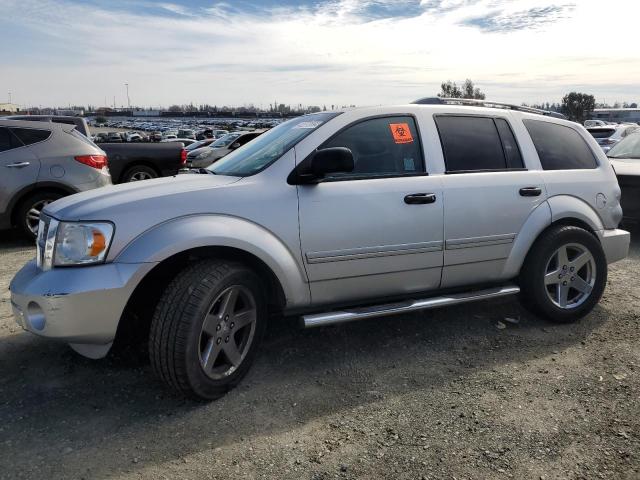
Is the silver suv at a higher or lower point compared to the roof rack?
lower

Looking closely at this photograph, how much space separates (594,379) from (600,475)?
3.40ft

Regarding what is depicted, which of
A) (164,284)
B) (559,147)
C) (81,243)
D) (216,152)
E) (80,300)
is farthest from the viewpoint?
(216,152)

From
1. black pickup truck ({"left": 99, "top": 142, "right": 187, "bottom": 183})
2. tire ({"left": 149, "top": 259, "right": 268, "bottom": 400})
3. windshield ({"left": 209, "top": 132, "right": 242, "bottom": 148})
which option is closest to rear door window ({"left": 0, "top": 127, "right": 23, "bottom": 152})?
black pickup truck ({"left": 99, "top": 142, "right": 187, "bottom": 183})

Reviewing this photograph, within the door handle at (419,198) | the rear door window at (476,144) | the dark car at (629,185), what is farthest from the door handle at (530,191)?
the dark car at (629,185)

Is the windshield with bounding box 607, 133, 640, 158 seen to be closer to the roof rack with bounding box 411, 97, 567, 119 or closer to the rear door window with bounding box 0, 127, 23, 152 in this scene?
the roof rack with bounding box 411, 97, 567, 119

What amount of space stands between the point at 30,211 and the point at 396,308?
5.52 m

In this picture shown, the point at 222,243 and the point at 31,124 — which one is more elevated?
the point at 31,124

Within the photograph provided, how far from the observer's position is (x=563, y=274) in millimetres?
4199

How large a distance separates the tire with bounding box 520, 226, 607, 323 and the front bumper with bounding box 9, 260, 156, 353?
2870 millimetres

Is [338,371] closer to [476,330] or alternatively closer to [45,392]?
[476,330]

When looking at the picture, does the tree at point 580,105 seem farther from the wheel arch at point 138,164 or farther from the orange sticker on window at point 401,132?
the orange sticker on window at point 401,132

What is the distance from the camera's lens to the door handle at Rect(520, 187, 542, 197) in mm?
3963

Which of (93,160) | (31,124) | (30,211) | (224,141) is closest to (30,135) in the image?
(31,124)

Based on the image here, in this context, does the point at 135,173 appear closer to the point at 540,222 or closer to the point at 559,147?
the point at 559,147
